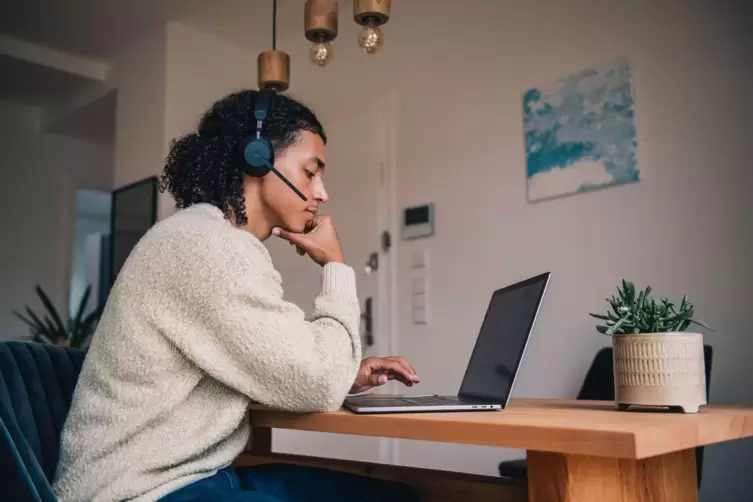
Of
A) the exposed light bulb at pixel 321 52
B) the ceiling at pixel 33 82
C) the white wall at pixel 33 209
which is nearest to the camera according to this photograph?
the exposed light bulb at pixel 321 52

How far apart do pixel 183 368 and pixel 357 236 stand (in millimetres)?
2387

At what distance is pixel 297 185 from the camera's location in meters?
1.35

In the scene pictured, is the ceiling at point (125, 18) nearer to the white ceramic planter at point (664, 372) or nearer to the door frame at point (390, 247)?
the door frame at point (390, 247)

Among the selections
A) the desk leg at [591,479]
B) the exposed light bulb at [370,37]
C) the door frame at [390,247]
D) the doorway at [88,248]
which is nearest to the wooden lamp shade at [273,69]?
the exposed light bulb at [370,37]

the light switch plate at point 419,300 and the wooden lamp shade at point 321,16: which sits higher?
the wooden lamp shade at point 321,16

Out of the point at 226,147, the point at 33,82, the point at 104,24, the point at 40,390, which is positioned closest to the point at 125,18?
the point at 104,24

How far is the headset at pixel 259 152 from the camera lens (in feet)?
4.18

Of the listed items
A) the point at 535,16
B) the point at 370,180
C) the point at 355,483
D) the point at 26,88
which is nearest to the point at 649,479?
the point at 355,483

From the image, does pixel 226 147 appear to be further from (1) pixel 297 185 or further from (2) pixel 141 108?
(2) pixel 141 108

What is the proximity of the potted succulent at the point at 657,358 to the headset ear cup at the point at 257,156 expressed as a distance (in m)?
0.71

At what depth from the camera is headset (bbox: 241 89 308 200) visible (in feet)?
4.18

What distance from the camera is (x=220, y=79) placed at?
3.74 m

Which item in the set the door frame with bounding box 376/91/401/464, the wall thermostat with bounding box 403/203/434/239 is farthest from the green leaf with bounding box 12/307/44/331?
the wall thermostat with bounding box 403/203/434/239

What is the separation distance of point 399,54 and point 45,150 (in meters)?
3.10
